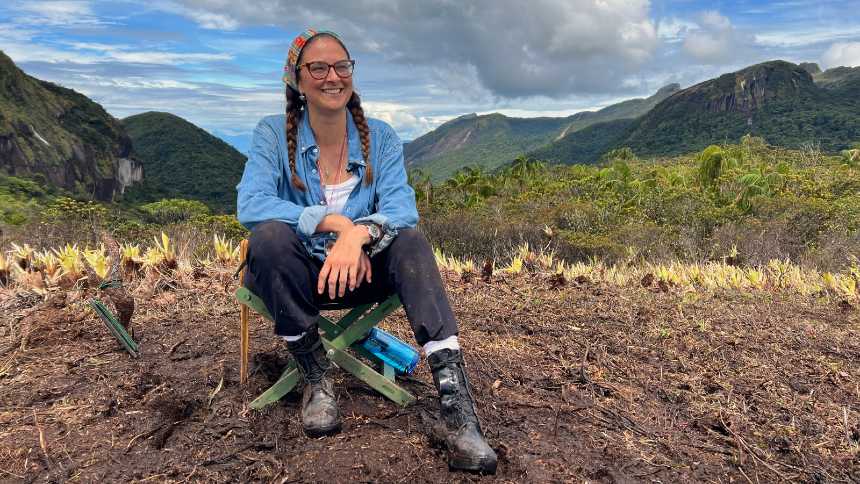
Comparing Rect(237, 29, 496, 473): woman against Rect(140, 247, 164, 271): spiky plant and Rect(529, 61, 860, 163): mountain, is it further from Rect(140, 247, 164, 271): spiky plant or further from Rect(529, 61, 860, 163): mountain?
Rect(529, 61, 860, 163): mountain

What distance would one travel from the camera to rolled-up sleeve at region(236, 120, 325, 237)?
221cm

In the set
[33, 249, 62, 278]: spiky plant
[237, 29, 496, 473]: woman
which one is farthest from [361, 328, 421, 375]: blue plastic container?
[33, 249, 62, 278]: spiky plant

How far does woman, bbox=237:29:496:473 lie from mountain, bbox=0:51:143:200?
8447 cm

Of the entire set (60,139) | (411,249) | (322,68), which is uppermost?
(322,68)

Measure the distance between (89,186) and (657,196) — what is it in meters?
98.5

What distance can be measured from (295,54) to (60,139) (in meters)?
111

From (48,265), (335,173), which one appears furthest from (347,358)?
(48,265)

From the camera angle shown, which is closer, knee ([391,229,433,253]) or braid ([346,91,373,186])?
knee ([391,229,433,253])

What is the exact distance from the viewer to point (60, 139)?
93.4 metres

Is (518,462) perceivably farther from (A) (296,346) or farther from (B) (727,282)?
(B) (727,282)

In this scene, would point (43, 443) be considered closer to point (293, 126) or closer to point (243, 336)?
point (243, 336)

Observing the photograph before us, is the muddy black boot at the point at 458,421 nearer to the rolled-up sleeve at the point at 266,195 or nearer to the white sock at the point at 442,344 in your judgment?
the white sock at the point at 442,344

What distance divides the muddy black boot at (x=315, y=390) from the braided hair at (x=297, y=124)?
0.68m

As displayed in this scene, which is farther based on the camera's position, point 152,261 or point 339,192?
point 152,261
